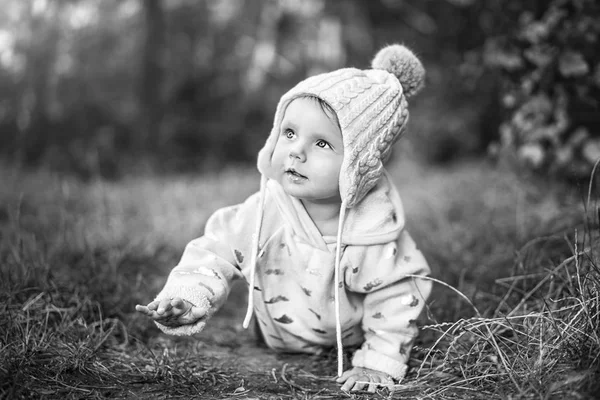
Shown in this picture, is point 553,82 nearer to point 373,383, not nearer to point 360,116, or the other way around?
point 360,116

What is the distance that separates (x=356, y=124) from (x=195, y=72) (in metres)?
6.13

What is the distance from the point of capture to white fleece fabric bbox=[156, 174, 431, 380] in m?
2.00

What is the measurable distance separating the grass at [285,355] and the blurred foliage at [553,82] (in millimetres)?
283

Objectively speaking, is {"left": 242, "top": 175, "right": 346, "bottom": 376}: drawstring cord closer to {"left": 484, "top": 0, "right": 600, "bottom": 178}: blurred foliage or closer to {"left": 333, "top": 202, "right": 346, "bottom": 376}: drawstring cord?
{"left": 333, "top": 202, "right": 346, "bottom": 376}: drawstring cord

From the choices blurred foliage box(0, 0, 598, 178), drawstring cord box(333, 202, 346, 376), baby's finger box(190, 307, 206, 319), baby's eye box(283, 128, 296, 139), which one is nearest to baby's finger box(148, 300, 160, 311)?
baby's finger box(190, 307, 206, 319)

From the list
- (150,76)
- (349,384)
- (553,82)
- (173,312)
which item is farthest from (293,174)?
(150,76)

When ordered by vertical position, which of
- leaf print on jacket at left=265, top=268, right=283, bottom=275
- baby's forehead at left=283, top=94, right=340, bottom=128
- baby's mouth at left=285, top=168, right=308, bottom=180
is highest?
baby's forehead at left=283, top=94, right=340, bottom=128

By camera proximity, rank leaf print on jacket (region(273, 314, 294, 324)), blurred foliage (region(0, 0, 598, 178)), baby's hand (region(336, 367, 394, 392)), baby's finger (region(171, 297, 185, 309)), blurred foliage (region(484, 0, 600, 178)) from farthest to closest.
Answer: blurred foliage (region(0, 0, 598, 178)) → blurred foliage (region(484, 0, 600, 178)) → leaf print on jacket (region(273, 314, 294, 324)) → baby's hand (region(336, 367, 394, 392)) → baby's finger (region(171, 297, 185, 309))

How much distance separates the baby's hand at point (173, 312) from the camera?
5.65 ft

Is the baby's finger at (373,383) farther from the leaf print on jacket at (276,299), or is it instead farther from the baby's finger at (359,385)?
the leaf print on jacket at (276,299)

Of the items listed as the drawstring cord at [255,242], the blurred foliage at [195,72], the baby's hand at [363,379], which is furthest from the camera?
the blurred foliage at [195,72]

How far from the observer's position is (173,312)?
5.83ft

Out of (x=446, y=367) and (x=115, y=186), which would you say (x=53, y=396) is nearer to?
(x=446, y=367)

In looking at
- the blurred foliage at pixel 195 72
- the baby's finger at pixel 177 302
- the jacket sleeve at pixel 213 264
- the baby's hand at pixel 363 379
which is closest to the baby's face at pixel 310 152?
the jacket sleeve at pixel 213 264
